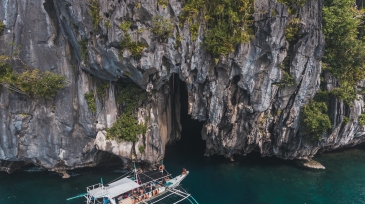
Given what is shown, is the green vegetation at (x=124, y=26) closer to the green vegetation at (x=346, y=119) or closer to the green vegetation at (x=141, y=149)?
the green vegetation at (x=141, y=149)

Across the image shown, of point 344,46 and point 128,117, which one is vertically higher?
point 344,46

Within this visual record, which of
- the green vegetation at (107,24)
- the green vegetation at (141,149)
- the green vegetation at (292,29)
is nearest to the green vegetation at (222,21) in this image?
the green vegetation at (292,29)

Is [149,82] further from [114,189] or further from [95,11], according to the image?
[114,189]

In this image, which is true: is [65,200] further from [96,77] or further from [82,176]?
[96,77]

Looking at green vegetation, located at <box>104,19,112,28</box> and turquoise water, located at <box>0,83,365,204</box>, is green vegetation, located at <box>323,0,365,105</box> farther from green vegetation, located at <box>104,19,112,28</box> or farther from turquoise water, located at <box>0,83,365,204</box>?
green vegetation, located at <box>104,19,112,28</box>

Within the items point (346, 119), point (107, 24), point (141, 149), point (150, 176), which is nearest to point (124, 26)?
point (107, 24)

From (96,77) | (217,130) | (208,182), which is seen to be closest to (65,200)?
(96,77)
